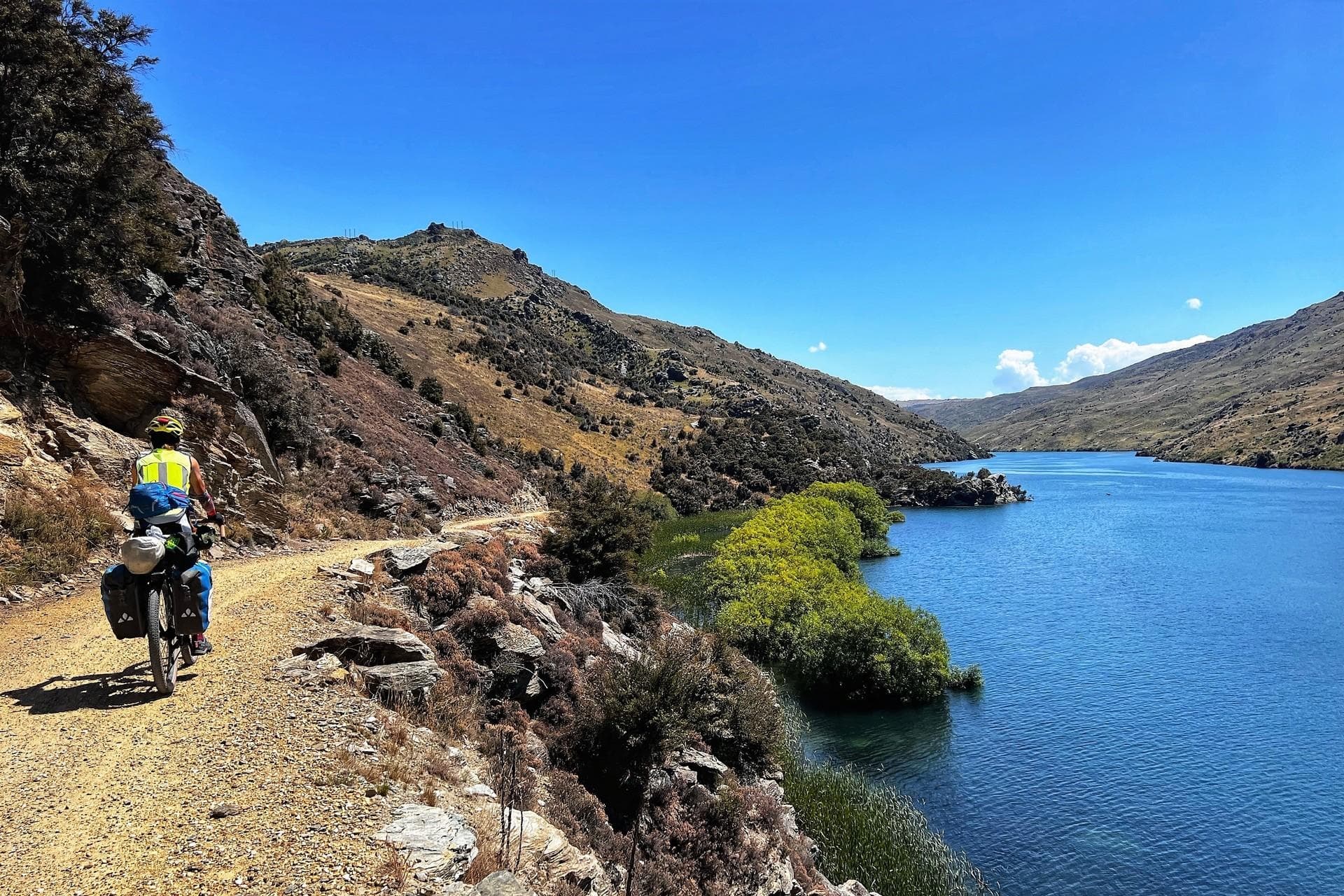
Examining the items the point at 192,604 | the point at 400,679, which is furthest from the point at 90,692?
the point at 400,679

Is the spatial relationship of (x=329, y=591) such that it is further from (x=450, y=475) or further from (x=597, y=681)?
(x=450, y=475)

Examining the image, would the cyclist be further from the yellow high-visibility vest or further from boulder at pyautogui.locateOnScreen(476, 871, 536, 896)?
boulder at pyautogui.locateOnScreen(476, 871, 536, 896)

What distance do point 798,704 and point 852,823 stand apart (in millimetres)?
8883

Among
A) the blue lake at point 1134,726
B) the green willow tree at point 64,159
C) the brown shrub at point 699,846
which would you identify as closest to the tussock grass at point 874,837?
the blue lake at point 1134,726

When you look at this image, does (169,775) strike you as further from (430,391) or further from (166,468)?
(430,391)

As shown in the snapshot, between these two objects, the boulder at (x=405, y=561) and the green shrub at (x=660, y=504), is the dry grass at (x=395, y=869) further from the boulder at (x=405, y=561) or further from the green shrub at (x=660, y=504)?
the green shrub at (x=660, y=504)

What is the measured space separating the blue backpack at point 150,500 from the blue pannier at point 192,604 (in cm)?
81

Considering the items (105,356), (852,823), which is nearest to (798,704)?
(852,823)

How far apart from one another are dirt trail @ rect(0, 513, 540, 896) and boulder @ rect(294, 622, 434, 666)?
1.45ft

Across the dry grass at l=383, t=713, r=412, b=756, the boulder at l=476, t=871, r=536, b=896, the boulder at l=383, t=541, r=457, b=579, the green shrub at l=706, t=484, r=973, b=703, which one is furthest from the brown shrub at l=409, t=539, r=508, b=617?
the green shrub at l=706, t=484, r=973, b=703

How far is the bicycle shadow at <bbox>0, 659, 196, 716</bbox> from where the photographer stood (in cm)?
731

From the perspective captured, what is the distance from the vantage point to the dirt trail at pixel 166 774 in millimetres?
5230

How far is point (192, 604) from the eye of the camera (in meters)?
7.95

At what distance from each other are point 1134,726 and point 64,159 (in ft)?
123
